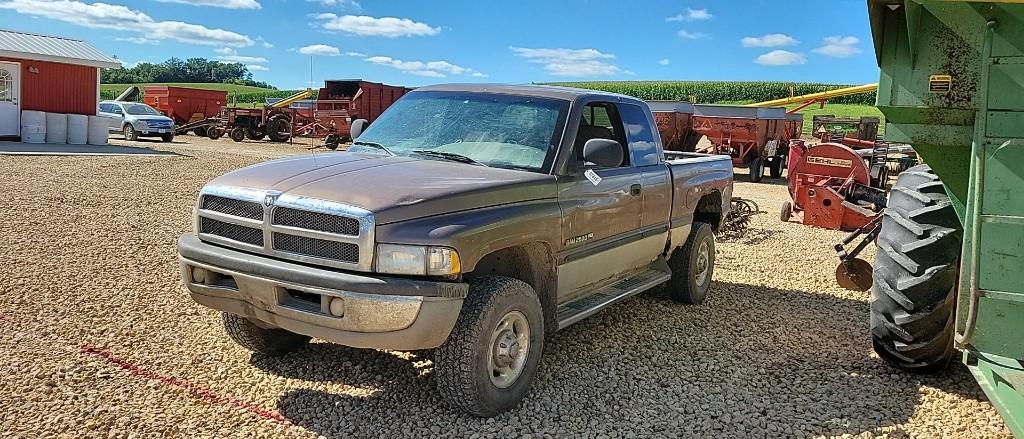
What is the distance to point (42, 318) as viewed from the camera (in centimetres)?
538

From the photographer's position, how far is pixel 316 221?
3.73 meters

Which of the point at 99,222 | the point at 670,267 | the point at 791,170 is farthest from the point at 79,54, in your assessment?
the point at 670,267

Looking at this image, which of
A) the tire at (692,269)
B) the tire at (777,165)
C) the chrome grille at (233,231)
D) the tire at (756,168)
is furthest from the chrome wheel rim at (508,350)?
the tire at (777,165)

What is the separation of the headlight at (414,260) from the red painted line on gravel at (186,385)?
42.3 inches

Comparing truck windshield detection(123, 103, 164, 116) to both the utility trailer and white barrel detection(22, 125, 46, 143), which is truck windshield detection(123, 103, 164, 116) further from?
the utility trailer

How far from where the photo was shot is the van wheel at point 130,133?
28.5 metres

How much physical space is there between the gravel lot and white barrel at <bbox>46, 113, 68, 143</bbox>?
59.8 feet

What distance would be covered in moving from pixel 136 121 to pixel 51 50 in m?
4.71

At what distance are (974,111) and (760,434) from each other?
191cm

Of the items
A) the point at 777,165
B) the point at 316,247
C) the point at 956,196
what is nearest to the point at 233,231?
the point at 316,247

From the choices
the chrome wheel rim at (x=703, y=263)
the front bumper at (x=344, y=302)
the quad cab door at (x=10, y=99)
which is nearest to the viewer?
the front bumper at (x=344, y=302)

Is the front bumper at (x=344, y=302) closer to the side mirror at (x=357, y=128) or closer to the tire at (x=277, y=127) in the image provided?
the side mirror at (x=357, y=128)

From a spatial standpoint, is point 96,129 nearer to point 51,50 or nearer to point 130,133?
point 51,50

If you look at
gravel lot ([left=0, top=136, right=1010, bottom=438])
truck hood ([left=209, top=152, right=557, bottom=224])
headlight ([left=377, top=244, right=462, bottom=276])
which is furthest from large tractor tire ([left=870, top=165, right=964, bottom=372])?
headlight ([left=377, top=244, right=462, bottom=276])
